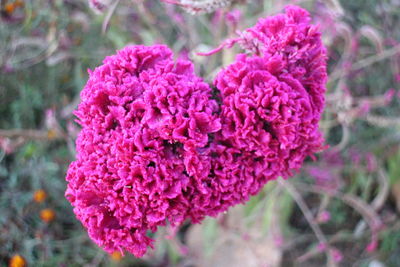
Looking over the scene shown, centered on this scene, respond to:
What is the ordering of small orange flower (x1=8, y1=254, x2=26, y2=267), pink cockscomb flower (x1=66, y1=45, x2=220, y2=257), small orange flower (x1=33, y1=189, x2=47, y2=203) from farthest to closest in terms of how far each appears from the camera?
small orange flower (x1=33, y1=189, x2=47, y2=203), small orange flower (x1=8, y1=254, x2=26, y2=267), pink cockscomb flower (x1=66, y1=45, x2=220, y2=257)

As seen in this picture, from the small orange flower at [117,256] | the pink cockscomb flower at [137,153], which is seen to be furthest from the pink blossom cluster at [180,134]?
the small orange flower at [117,256]

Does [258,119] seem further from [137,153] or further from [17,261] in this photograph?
[17,261]

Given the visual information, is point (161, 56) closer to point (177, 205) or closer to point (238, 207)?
point (177, 205)

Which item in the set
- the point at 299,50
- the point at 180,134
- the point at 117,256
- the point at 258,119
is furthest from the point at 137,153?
the point at 117,256

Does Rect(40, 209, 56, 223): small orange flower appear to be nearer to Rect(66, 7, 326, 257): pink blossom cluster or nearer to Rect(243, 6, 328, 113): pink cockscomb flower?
Rect(66, 7, 326, 257): pink blossom cluster

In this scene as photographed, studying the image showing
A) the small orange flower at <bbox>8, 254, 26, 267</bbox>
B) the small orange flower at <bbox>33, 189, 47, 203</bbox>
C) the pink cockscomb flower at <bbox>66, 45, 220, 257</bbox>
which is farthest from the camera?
the small orange flower at <bbox>33, 189, 47, 203</bbox>

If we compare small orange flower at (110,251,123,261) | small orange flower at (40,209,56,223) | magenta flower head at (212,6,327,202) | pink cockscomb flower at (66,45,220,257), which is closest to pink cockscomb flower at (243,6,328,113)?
magenta flower head at (212,6,327,202)
